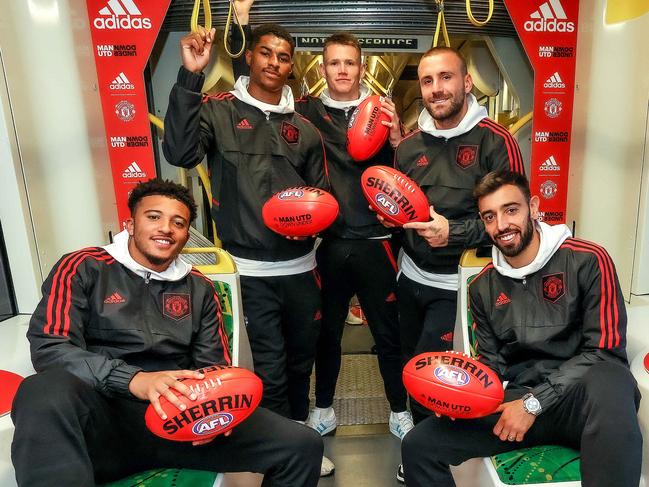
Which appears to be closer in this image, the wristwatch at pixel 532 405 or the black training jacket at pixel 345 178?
the wristwatch at pixel 532 405

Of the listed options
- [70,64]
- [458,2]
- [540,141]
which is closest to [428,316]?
[540,141]

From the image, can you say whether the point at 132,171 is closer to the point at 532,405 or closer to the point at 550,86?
the point at 532,405

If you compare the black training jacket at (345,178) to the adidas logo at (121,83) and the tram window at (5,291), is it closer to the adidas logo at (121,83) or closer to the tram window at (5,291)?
the adidas logo at (121,83)

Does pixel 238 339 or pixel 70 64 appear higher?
pixel 70 64

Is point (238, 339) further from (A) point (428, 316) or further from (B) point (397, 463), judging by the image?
(B) point (397, 463)

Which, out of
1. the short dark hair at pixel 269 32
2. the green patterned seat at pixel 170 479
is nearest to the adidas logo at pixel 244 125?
the short dark hair at pixel 269 32

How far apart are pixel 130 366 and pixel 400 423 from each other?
138cm

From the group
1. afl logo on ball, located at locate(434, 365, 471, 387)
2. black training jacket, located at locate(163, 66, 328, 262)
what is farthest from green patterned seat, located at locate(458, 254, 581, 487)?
black training jacket, located at locate(163, 66, 328, 262)

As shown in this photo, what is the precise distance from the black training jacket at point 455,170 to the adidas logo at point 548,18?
84cm

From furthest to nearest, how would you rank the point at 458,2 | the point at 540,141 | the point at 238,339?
the point at 540,141 < the point at 458,2 < the point at 238,339

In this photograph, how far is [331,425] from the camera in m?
2.37

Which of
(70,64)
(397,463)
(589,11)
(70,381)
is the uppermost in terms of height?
(589,11)

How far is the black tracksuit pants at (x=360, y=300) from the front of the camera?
7.14 feet

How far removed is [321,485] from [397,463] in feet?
1.17
